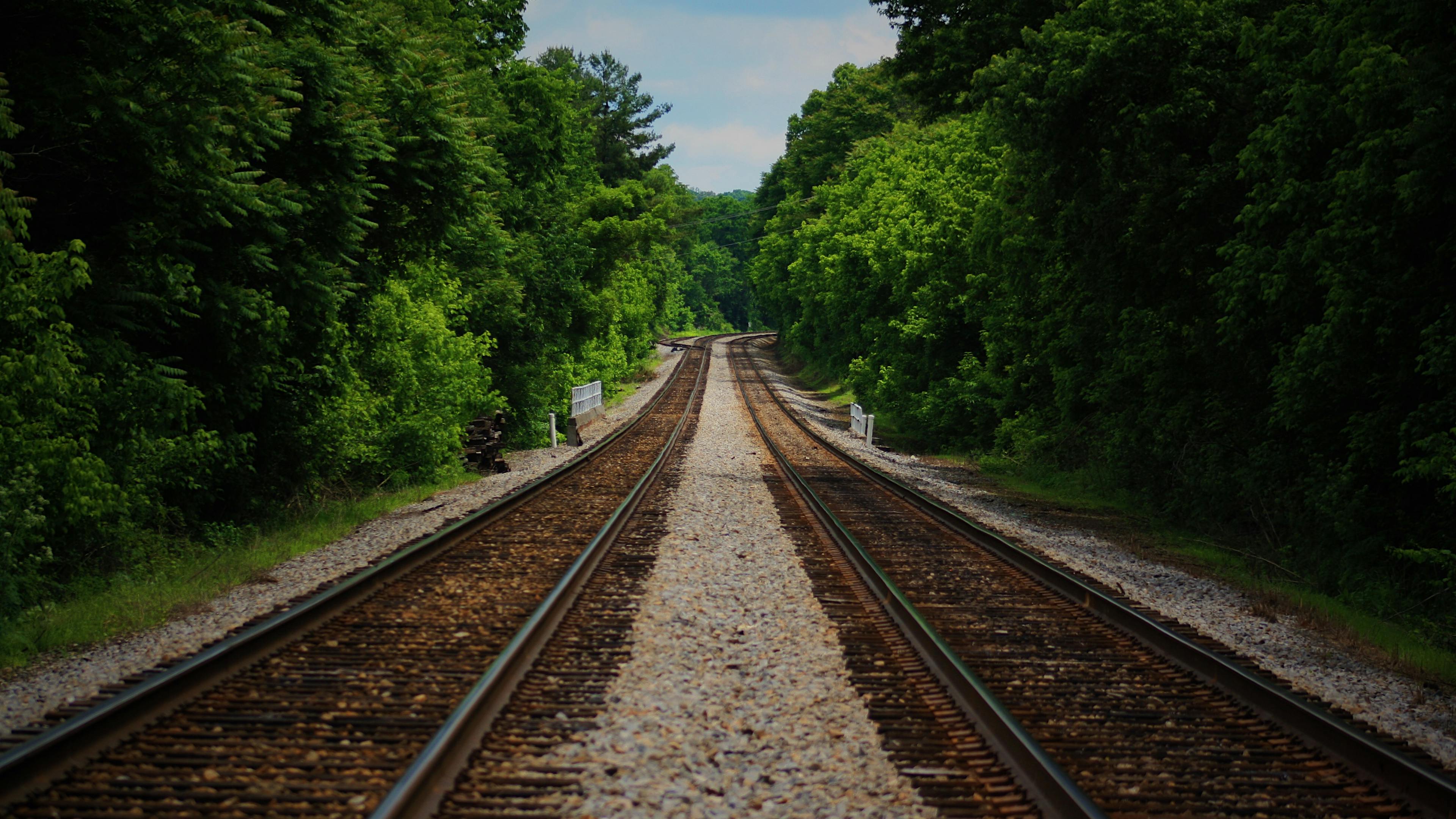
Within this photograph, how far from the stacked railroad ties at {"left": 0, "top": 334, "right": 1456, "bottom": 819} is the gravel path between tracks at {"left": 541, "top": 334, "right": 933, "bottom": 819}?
14 cm

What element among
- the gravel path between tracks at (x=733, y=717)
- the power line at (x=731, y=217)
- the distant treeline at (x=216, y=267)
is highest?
the power line at (x=731, y=217)

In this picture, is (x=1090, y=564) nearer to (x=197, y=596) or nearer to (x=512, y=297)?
(x=197, y=596)

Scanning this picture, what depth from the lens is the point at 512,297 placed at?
23484mm

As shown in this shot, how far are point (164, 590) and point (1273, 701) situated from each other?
8.55 meters

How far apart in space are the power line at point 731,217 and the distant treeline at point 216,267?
46756mm

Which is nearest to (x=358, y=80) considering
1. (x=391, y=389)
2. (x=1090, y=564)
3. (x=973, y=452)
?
(x=391, y=389)

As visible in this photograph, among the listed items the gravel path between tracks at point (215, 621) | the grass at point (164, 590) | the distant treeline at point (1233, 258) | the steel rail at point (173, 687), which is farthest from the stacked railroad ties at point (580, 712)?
the distant treeline at point (1233, 258)

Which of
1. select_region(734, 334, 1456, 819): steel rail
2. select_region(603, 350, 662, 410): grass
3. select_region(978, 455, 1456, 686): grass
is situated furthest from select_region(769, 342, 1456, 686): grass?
select_region(603, 350, 662, 410): grass

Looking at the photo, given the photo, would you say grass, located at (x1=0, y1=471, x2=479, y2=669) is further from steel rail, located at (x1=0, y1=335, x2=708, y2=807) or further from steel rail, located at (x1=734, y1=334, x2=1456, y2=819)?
steel rail, located at (x1=734, y1=334, x2=1456, y2=819)

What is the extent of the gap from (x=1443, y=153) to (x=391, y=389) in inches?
560

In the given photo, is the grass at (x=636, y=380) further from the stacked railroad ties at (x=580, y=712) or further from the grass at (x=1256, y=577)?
the stacked railroad ties at (x=580, y=712)

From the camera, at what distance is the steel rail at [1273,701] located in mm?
4422

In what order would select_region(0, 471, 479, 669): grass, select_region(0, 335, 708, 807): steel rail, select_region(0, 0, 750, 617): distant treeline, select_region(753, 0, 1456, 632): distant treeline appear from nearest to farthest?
select_region(0, 335, 708, 807): steel rail
select_region(0, 471, 479, 669): grass
select_region(0, 0, 750, 617): distant treeline
select_region(753, 0, 1456, 632): distant treeline

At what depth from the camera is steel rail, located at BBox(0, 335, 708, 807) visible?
3.99 m
